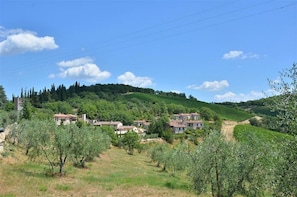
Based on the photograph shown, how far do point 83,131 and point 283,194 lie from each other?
112 feet

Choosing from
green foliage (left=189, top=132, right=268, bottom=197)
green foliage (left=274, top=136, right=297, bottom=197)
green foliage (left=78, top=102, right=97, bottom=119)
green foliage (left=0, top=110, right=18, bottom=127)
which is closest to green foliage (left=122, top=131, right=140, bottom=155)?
green foliage (left=0, top=110, right=18, bottom=127)

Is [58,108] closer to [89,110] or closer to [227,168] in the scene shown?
[89,110]

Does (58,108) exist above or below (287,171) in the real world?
above

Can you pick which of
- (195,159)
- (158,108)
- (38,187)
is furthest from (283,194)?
(158,108)

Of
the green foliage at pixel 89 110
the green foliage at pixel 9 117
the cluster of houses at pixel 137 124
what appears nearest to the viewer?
the green foliage at pixel 9 117

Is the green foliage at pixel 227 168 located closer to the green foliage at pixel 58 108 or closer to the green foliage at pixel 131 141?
the green foliage at pixel 131 141

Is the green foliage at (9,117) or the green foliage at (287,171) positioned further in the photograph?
the green foliage at (9,117)

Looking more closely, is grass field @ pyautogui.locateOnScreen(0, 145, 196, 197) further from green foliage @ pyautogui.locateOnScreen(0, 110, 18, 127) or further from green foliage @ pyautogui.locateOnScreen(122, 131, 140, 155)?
green foliage @ pyautogui.locateOnScreen(122, 131, 140, 155)

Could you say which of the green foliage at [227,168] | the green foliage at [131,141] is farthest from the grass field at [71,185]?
the green foliage at [131,141]

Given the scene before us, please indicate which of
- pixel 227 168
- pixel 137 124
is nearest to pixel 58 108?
pixel 137 124

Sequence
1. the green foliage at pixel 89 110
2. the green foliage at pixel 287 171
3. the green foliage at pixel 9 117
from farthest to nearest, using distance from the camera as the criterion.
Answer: the green foliage at pixel 89 110 → the green foliage at pixel 9 117 → the green foliage at pixel 287 171

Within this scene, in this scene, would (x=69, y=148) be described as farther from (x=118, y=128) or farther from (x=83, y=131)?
(x=118, y=128)

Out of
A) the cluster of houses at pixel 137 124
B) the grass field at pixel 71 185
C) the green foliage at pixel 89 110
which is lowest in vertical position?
the grass field at pixel 71 185

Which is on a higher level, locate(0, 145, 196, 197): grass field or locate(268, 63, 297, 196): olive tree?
locate(268, 63, 297, 196): olive tree
